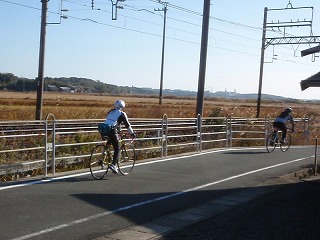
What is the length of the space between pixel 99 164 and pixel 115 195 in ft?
8.39

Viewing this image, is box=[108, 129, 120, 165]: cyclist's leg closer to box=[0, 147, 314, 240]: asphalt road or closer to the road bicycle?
the road bicycle

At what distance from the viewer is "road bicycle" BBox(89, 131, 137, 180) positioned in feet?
41.5

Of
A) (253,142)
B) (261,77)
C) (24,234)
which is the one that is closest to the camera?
(24,234)

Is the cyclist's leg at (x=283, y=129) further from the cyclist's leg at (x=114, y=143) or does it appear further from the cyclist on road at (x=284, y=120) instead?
the cyclist's leg at (x=114, y=143)

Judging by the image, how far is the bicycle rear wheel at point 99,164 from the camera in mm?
12471

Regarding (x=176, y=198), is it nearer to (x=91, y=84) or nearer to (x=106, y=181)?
(x=106, y=181)

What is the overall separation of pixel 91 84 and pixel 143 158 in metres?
172

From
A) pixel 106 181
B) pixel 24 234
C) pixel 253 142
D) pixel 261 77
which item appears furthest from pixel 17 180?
pixel 261 77

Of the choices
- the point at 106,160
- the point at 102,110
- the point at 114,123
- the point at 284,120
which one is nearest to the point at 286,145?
the point at 284,120

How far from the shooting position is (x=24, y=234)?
736cm

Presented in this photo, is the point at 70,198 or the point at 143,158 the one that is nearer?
the point at 70,198

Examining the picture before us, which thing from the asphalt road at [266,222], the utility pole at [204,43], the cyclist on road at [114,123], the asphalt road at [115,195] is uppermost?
the utility pole at [204,43]

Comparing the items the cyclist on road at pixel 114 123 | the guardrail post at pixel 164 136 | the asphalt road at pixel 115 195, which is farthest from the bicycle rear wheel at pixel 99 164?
the guardrail post at pixel 164 136

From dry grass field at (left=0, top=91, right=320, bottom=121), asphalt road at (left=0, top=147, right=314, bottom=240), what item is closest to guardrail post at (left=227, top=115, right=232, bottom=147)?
asphalt road at (left=0, top=147, right=314, bottom=240)
